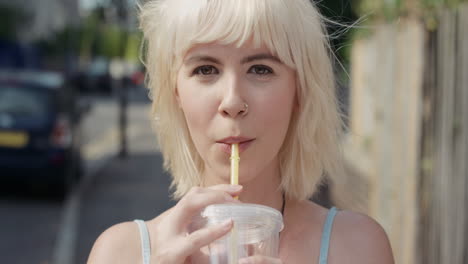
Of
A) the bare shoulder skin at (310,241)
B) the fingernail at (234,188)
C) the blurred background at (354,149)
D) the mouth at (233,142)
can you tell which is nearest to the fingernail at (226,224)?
the fingernail at (234,188)

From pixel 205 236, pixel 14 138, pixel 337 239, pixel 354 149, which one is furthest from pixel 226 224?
pixel 14 138

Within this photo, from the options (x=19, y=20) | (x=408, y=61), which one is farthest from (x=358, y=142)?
(x=19, y=20)

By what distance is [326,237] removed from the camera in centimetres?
183

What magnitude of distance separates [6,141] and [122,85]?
457 centimetres

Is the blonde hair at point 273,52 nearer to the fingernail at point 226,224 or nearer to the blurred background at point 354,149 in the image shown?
the blurred background at point 354,149

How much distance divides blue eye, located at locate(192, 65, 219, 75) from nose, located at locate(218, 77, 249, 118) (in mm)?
57

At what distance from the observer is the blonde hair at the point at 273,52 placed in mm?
1637

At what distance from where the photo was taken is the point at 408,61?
4.79 metres

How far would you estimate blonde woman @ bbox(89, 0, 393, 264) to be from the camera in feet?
5.34

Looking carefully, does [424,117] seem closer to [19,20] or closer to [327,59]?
[327,59]

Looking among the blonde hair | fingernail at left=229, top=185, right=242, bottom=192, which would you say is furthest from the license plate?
fingernail at left=229, top=185, right=242, bottom=192

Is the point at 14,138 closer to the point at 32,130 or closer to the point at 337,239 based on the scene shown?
the point at 32,130

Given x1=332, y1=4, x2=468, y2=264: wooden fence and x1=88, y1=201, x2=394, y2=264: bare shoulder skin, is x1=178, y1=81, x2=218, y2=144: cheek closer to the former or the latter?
x1=88, y1=201, x2=394, y2=264: bare shoulder skin

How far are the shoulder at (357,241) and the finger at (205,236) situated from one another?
455 mm
